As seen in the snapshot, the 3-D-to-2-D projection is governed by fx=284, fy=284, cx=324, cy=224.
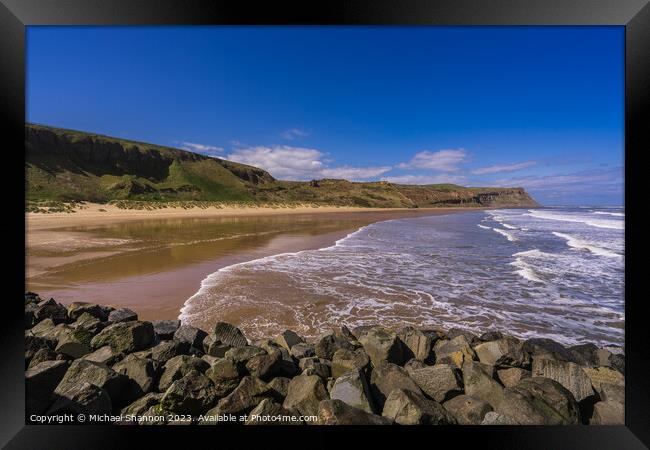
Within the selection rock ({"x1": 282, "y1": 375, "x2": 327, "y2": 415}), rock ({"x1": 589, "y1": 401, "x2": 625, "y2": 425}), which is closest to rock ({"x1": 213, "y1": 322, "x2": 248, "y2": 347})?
rock ({"x1": 282, "y1": 375, "x2": 327, "y2": 415})

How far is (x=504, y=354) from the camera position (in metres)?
3.56

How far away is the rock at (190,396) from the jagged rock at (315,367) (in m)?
0.96

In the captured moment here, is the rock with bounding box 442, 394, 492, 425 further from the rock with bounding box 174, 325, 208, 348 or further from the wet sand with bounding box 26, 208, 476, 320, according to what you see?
the wet sand with bounding box 26, 208, 476, 320

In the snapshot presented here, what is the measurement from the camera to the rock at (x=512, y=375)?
3244 mm

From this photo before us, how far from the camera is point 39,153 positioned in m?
58.2

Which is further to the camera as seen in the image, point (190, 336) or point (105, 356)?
point (190, 336)

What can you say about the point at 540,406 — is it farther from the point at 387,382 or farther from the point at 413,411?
the point at 387,382

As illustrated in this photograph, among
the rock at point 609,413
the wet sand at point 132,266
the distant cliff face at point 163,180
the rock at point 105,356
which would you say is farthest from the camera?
the distant cliff face at point 163,180

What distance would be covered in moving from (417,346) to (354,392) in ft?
5.58

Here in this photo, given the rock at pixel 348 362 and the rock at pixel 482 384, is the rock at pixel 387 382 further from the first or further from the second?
the rock at pixel 482 384

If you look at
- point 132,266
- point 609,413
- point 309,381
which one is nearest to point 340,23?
point 309,381

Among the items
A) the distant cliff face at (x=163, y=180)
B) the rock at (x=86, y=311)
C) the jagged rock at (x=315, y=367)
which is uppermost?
the distant cliff face at (x=163, y=180)

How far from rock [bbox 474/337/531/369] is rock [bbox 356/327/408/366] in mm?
1021

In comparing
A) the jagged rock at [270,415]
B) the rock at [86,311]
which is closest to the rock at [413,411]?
the jagged rock at [270,415]
